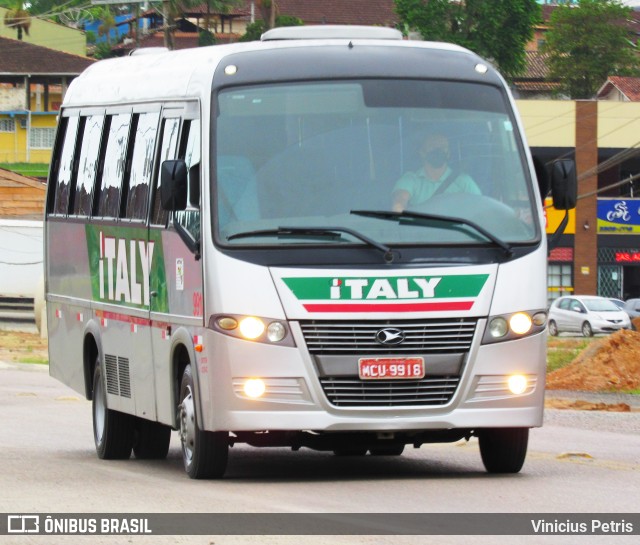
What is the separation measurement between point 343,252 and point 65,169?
569 centimetres

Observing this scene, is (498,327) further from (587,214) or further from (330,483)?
(587,214)

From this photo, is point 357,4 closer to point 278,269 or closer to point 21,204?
point 21,204

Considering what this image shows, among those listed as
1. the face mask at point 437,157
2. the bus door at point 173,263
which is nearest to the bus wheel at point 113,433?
the bus door at point 173,263

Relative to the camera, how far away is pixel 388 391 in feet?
36.3

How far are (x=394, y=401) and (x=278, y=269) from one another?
1108 mm

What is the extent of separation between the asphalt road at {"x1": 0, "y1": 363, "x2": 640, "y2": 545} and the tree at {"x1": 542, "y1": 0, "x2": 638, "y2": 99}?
8331 centimetres

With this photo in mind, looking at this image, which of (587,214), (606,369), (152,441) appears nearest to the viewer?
(152,441)

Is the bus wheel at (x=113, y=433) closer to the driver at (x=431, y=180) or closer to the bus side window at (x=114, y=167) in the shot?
the bus side window at (x=114, y=167)

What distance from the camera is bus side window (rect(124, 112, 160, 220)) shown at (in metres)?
13.1

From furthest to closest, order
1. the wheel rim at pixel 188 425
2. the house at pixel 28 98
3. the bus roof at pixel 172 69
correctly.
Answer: the house at pixel 28 98 → the bus roof at pixel 172 69 → the wheel rim at pixel 188 425

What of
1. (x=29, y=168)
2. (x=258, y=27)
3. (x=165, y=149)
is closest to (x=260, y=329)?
(x=165, y=149)

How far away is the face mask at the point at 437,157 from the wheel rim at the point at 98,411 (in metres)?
4.26

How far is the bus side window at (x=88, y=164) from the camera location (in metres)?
14.9
